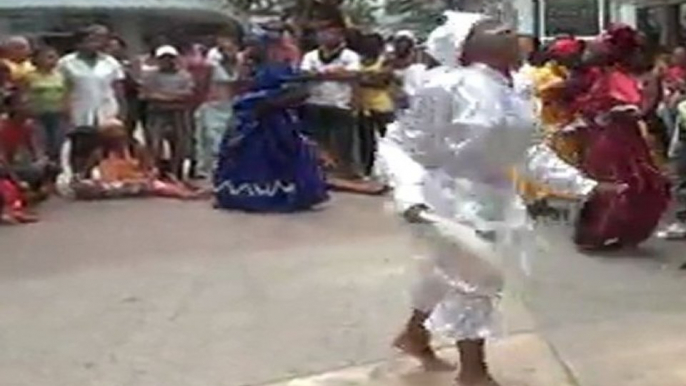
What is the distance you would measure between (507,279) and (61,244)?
4.97 metres

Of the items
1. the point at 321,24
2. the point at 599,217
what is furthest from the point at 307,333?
the point at 321,24

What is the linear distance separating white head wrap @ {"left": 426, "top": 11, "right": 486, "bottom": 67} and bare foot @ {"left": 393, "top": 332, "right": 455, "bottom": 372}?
120 cm

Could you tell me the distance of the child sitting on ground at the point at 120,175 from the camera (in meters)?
12.2

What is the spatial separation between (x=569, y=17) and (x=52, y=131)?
11896mm

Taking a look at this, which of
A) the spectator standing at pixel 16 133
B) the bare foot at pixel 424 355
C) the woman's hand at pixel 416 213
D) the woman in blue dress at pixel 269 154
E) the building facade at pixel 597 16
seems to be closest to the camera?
the woman's hand at pixel 416 213

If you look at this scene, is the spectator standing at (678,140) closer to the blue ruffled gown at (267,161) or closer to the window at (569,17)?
the blue ruffled gown at (267,161)

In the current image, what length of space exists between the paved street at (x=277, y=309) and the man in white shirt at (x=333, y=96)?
90.9 inches

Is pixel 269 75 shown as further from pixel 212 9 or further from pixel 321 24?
pixel 212 9

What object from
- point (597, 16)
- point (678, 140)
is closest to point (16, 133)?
point (678, 140)

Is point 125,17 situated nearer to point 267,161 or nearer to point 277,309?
point 267,161

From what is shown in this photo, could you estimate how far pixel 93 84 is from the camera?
12.6m

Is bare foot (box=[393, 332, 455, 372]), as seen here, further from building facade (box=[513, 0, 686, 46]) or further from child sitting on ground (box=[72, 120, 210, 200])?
building facade (box=[513, 0, 686, 46])

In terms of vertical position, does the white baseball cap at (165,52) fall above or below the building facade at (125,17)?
above

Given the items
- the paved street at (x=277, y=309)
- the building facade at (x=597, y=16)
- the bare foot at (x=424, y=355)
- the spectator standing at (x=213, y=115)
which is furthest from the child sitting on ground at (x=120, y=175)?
the bare foot at (x=424, y=355)
